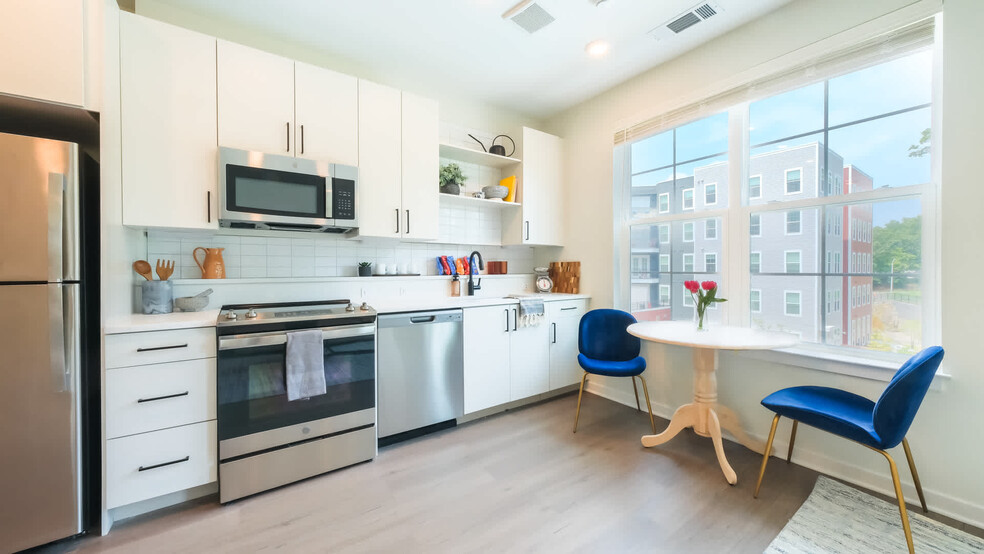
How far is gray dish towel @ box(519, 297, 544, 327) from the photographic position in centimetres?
303

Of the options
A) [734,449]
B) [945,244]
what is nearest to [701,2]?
[945,244]

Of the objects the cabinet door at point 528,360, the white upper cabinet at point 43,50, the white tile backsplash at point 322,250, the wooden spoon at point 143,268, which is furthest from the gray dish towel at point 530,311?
the white upper cabinet at point 43,50

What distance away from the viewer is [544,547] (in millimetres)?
1571

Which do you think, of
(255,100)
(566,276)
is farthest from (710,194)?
(255,100)

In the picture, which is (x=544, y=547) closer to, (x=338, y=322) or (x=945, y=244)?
(x=338, y=322)

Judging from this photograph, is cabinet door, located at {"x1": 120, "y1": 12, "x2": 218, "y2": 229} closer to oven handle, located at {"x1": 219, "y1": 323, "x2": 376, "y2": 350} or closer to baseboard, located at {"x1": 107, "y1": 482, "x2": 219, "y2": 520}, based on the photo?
oven handle, located at {"x1": 219, "y1": 323, "x2": 376, "y2": 350}

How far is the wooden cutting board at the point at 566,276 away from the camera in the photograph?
3631 millimetres

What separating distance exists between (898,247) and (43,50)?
4.18 m

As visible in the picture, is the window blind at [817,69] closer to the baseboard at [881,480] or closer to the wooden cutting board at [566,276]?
the wooden cutting board at [566,276]

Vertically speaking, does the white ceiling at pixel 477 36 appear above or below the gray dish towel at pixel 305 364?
above

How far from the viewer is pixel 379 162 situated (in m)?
2.65

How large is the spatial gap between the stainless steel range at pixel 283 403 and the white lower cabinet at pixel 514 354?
78 centimetres

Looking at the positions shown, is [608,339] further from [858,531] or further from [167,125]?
[167,125]

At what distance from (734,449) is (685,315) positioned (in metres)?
0.96
